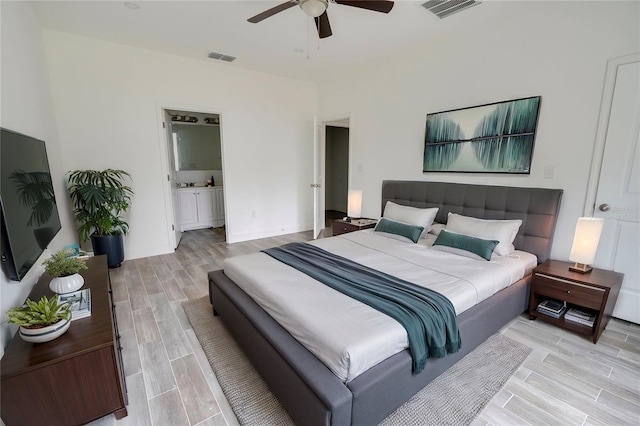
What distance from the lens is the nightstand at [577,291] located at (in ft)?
6.85

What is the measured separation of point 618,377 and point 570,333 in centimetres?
49

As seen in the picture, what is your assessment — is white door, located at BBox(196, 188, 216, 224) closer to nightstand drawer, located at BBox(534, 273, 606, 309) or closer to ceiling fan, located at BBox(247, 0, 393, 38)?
ceiling fan, located at BBox(247, 0, 393, 38)

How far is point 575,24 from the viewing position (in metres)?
2.37

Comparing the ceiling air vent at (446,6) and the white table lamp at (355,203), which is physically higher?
the ceiling air vent at (446,6)

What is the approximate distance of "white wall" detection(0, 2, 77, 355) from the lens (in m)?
1.68

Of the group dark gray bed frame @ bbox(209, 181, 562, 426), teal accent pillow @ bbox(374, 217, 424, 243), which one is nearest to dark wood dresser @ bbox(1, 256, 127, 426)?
dark gray bed frame @ bbox(209, 181, 562, 426)

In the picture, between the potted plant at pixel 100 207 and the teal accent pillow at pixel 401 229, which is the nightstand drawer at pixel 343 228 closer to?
the teal accent pillow at pixel 401 229

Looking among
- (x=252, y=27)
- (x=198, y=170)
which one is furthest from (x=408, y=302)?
(x=198, y=170)

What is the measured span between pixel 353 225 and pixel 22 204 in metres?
3.25

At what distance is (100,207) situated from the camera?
133 inches

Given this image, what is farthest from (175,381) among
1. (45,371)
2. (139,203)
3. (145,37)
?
(145,37)

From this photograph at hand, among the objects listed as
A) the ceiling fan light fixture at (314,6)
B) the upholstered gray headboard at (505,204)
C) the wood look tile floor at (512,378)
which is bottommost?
the wood look tile floor at (512,378)

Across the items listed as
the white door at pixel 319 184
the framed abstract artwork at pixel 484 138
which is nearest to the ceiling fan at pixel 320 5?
the framed abstract artwork at pixel 484 138

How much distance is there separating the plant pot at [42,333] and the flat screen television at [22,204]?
0.35 m
